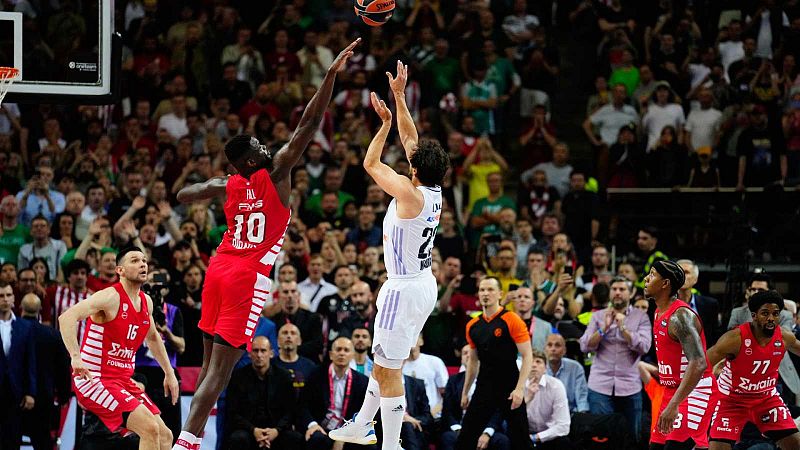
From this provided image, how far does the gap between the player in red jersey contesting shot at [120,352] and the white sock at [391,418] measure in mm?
1893

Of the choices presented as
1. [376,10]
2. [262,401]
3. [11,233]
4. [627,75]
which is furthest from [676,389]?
[627,75]

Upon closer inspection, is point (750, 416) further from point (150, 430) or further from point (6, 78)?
point (6, 78)

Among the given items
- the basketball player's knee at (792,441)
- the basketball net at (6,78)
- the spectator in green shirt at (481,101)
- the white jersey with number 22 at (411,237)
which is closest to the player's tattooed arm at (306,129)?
the white jersey with number 22 at (411,237)

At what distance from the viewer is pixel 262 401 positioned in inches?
538

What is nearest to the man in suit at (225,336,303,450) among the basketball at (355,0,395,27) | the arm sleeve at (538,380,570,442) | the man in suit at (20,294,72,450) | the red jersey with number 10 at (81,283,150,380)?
the man in suit at (20,294,72,450)

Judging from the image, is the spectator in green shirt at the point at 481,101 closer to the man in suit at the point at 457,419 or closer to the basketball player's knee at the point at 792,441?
the man in suit at the point at 457,419

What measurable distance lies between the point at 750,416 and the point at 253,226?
509 centimetres

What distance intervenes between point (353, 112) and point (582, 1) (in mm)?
5087

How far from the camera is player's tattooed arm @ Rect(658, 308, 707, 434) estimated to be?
408 inches

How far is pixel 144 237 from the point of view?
15680mm

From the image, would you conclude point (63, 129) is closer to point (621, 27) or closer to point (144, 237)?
point (144, 237)

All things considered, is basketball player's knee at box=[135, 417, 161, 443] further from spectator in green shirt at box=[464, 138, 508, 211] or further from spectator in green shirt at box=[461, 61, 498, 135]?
spectator in green shirt at box=[461, 61, 498, 135]

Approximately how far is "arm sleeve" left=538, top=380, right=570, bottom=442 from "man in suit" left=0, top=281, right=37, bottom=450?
18.8ft

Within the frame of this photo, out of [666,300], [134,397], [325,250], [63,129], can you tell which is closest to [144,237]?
[325,250]
